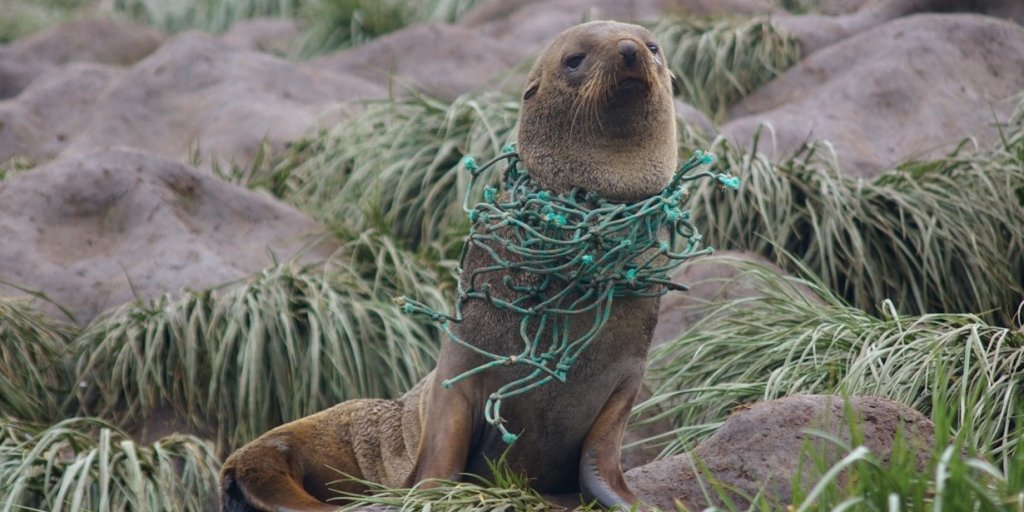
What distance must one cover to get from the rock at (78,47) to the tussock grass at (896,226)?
6136 mm

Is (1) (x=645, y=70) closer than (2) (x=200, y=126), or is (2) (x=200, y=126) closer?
(1) (x=645, y=70)

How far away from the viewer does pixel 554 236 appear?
3.96m

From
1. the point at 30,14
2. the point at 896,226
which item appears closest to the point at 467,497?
the point at 896,226

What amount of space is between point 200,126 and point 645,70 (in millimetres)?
5738

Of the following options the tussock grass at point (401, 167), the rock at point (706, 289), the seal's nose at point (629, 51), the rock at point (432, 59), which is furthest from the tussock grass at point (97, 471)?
the rock at point (432, 59)

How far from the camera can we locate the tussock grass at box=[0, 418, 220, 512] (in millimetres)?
4895

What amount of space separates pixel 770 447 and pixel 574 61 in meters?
1.13

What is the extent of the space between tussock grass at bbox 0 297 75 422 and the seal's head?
8.59ft

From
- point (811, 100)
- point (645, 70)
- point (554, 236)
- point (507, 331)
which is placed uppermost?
point (645, 70)

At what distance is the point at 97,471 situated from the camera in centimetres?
504

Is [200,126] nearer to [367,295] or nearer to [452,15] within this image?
[367,295]

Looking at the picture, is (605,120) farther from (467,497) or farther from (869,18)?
(869,18)

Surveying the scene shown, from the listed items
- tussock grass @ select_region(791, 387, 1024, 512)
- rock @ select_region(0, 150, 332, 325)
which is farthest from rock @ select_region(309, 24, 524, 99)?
tussock grass @ select_region(791, 387, 1024, 512)

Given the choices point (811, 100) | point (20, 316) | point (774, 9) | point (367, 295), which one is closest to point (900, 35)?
point (811, 100)
